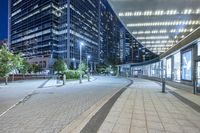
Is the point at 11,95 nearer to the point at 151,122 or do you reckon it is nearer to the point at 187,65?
the point at 151,122

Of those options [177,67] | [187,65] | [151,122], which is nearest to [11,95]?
[151,122]

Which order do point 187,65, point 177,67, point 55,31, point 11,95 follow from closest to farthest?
point 11,95 → point 187,65 → point 177,67 → point 55,31

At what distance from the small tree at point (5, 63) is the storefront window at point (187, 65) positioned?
20516 mm

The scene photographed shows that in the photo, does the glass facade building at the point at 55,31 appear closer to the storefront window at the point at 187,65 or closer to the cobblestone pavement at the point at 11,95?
the storefront window at the point at 187,65

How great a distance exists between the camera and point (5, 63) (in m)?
27.0

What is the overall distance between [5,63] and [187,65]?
2136 cm

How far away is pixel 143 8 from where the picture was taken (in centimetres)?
1686

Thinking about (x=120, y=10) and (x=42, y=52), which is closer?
(x=120, y=10)

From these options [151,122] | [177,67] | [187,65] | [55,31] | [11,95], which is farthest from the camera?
[55,31]

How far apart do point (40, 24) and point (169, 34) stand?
108 m

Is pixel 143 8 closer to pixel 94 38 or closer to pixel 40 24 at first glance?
pixel 40 24

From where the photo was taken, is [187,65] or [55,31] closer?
[187,65]

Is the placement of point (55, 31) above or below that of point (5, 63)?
above

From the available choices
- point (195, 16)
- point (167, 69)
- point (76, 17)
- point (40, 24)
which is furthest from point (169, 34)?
point (40, 24)
